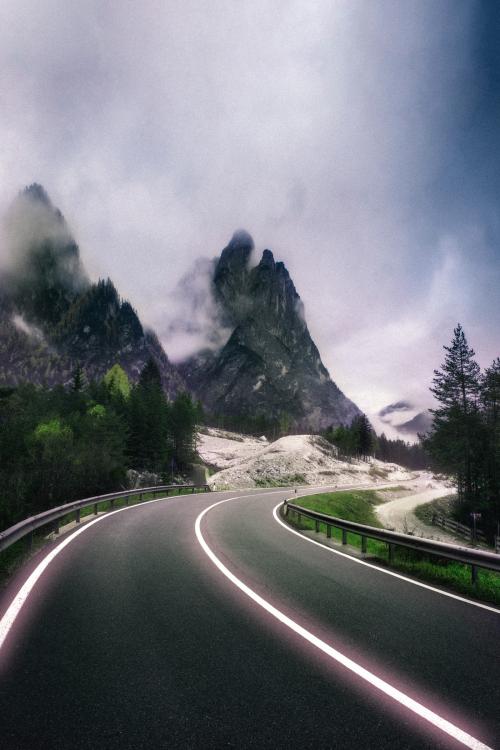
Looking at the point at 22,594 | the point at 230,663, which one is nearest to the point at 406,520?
the point at 22,594

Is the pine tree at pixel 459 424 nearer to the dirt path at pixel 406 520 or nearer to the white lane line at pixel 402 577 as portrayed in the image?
the dirt path at pixel 406 520

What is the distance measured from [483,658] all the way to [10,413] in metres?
54.6

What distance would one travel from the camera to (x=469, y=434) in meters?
39.6

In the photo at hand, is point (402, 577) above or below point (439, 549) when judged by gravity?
below

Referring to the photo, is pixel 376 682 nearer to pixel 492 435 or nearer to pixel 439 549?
pixel 439 549

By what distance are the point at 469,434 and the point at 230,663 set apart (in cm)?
4229

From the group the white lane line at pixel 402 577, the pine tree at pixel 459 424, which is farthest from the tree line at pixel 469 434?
the white lane line at pixel 402 577

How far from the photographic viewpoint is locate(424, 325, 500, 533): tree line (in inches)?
1483

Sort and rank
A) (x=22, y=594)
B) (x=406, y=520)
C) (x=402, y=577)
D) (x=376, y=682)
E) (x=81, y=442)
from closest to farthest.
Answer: (x=376, y=682), (x=22, y=594), (x=402, y=577), (x=406, y=520), (x=81, y=442)

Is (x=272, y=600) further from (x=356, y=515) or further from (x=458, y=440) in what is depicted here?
(x=458, y=440)

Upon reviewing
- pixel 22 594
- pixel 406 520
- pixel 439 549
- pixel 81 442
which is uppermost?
pixel 81 442

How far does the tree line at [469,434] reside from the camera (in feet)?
124

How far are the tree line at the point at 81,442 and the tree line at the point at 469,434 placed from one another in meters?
33.1

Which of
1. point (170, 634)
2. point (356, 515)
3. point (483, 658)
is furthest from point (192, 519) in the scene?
point (356, 515)
